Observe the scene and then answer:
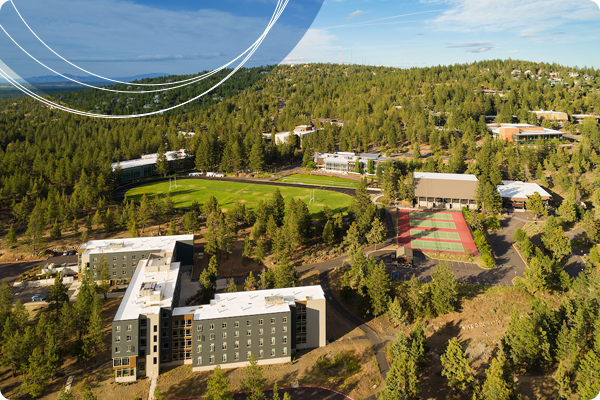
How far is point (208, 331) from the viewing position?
1670 centimetres

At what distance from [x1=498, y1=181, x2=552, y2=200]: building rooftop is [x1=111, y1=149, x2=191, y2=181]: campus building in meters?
44.5

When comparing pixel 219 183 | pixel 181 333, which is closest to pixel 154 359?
pixel 181 333

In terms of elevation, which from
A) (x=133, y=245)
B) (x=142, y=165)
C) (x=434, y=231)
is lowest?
(x=434, y=231)

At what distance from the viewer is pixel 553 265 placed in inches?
899

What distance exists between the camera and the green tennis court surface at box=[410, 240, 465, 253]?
28.7 m

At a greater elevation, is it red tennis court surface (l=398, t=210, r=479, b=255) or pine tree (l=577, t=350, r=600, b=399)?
red tennis court surface (l=398, t=210, r=479, b=255)

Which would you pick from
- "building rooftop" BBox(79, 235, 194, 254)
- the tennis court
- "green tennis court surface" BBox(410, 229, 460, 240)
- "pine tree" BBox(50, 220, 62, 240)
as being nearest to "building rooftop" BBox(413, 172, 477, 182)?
"green tennis court surface" BBox(410, 229, 460, 240)

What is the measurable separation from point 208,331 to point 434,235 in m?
21.5

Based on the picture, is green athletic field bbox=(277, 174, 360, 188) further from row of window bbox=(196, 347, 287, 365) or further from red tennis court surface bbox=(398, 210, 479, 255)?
row of window bbox=(196, 347, 287, 365)

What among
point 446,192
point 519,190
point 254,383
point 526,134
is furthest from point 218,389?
point 526,134

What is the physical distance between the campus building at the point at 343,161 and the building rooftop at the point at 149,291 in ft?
123

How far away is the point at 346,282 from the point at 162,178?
38683mm

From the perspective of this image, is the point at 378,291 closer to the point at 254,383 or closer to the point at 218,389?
the point at 254,383

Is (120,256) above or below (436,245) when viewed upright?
above
